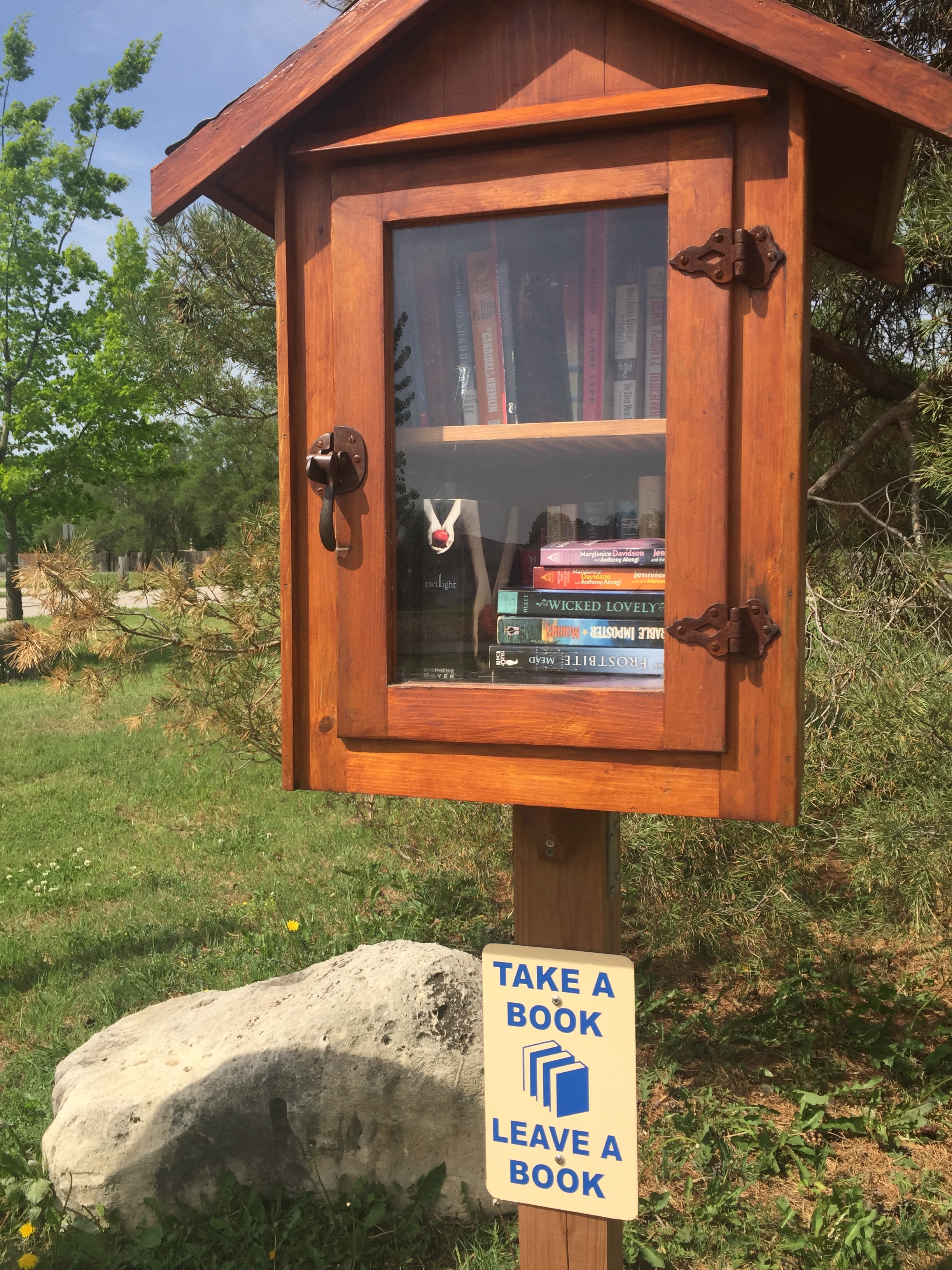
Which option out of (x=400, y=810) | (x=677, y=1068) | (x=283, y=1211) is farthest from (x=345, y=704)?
(x=400, y=810)

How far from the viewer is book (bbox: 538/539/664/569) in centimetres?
127

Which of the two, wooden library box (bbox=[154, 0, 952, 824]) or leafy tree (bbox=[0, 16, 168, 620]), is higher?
leafy tree (bbox=[0, 16, 168, 620])

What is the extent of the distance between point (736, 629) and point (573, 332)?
1.44ft

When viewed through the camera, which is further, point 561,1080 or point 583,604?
point 561,1080

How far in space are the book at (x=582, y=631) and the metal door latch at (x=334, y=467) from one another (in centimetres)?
25

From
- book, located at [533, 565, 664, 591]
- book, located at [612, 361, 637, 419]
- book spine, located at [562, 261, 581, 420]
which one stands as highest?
book spine, located at [562, 261, 581, 420]

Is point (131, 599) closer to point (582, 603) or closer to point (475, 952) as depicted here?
point (475, 952)

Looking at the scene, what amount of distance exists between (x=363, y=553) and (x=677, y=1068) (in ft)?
7.06

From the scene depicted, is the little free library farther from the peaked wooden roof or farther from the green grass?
the green grass

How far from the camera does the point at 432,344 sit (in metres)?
1.37

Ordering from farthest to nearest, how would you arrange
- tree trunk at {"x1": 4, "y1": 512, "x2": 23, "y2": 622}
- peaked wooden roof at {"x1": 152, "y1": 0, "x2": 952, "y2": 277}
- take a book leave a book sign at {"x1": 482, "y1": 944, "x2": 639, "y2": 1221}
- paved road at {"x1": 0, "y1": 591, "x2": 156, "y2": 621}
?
tree trunk at {"x1": 4, "y1": 512, "x2": 23, "y2": 622}
paved road at {"x1": 0, "y1": 591, "x2": 156, "y2": 621}
take a book leave a book sign at {"x1": 482, "y1": 944, "x2": 639, "y2": 1221}
peaked wooden roof at {"x1": 152, "y1": 0, "x2": 952, "y2": 277}

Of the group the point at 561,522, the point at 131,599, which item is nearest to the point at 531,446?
the point at 561,522

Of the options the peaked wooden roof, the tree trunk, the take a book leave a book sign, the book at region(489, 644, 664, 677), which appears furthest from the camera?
the tree trunk

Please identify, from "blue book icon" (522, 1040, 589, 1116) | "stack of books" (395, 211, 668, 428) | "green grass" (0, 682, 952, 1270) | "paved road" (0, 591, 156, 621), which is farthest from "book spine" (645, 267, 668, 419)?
"paved road" (0, 591, 156, 621)
